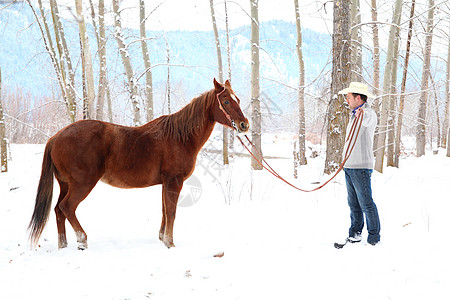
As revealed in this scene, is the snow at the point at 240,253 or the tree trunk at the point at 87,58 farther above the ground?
the tree trunk at the point at 87,58

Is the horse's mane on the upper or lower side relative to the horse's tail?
upper

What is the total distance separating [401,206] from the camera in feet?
15.0

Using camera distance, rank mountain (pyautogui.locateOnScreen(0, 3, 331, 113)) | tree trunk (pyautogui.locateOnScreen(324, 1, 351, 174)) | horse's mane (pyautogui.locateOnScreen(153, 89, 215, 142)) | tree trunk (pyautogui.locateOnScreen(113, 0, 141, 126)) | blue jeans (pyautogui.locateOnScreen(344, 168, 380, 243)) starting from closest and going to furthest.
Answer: blue jeans (pyautogui.locateOnScreen(344, 168, 380, 243))
horse's mane (pyautogui.locateOnScreen(153, 89, 215, 142))
tree trunk (pyautogui.locateOnScreen(324, 1, 351, 174))
tree trunk (pyautogui.locateOnScreen(113, 0, 141, 126))
mountain (pyautogui.locateOnScreen(0, 3, 331, 113))

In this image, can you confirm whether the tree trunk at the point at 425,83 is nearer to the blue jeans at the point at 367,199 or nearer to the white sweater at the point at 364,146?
the white sweater at the point at 364,146

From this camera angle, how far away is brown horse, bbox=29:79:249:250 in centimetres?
328

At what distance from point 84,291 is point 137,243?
4.04 feet

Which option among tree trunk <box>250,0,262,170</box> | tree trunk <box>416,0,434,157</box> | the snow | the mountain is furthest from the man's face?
tree trunk <box>416,0,434,157</box>

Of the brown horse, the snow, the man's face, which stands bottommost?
the snow

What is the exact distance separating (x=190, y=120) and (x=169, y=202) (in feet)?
3.58

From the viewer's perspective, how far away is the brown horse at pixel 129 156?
3279 millimetres

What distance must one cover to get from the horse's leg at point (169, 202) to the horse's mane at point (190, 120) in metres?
0.58

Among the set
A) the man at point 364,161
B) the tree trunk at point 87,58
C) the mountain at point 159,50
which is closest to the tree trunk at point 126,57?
the mountain at point 159,50

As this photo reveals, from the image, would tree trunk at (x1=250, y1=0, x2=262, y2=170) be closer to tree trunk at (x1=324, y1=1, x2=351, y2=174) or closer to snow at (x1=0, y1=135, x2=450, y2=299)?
tree trunk at (x1=324, y1=1, x2=351, y2=174)

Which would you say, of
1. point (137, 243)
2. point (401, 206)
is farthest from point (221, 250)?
point (401, 206)
